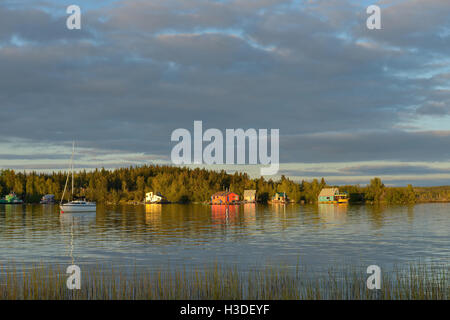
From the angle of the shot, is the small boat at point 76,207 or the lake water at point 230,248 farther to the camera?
the small boat at point 76,207

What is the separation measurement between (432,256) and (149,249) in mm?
26440

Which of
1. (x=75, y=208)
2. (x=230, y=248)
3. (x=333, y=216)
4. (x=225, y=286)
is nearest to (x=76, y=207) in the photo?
(x=75, y=208)

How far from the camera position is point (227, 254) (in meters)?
43.7

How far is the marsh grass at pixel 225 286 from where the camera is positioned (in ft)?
80.0

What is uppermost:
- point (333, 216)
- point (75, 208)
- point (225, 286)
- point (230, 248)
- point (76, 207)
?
point (225, 286)

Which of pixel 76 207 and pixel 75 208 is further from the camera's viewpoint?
pixel 76 207

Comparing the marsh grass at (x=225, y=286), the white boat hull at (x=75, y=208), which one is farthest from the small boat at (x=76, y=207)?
the marsh grass at (x=225, y=286)

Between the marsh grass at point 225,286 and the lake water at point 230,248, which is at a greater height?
the marsh grass at point 225,286

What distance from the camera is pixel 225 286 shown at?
91.7 feet

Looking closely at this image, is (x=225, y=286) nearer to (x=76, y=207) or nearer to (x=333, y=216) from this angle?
(x=333, y=216)

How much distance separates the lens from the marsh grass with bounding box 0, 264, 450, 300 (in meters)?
24.4

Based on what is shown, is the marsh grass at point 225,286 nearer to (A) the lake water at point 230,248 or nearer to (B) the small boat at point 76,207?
(A) the lake water at point 230,248

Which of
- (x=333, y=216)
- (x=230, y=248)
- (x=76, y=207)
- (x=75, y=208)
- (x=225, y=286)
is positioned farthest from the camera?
(x=76, y=207)

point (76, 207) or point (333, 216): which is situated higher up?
point (76, 207)
